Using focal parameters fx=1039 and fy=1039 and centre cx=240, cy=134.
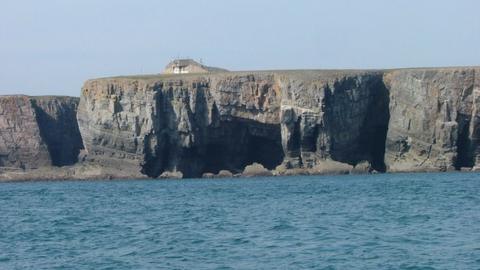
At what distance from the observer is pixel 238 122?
90000mm

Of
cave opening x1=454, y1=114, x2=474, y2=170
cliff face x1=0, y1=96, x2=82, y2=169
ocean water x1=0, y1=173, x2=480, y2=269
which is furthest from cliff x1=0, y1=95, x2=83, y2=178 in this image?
ocean water x1=0, y1=173, x2=480, y2=269

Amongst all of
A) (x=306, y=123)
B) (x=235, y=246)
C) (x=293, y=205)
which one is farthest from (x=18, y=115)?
(x=235, y=246)

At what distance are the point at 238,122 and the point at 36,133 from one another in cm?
2418

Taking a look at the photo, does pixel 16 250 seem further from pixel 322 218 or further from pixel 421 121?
pixel 421 121

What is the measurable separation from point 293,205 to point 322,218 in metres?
7.81

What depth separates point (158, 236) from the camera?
1340 inches

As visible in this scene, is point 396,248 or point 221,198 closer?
point 396,248

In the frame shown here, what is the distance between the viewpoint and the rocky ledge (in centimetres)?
8475

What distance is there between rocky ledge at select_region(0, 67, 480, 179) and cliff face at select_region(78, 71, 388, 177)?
9cm

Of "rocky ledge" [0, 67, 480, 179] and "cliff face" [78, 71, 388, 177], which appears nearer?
"rocky ledge" [0, 67, 480, 179]

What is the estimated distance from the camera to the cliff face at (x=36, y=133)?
337ft

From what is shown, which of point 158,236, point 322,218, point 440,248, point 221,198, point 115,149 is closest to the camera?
point 440,248

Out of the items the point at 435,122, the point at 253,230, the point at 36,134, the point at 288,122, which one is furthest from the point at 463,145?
the point at 253,230

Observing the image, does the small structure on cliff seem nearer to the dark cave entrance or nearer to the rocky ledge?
the rocky ledge
